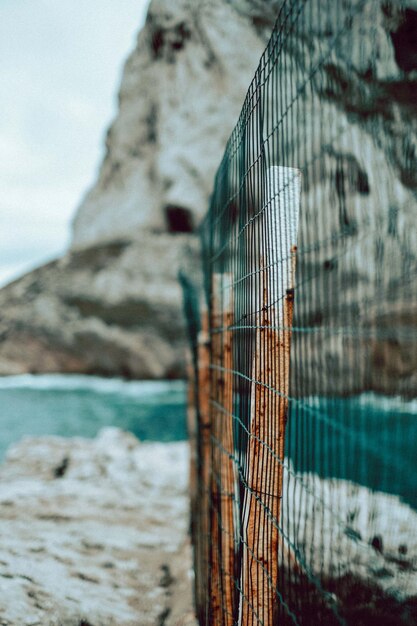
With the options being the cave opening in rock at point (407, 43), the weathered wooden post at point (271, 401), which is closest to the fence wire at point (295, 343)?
the weathered wooden post at point (271, 401)

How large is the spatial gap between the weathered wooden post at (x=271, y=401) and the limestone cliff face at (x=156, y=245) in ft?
56.2

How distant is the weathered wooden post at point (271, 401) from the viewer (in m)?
1.76

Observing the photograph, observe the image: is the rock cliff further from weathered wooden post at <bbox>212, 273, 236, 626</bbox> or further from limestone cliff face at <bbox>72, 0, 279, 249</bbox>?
weathered wooden post at <bbox>212, 273, 236, 626</bbox>

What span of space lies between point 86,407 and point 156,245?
7489 millimetres

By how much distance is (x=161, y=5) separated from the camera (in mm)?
20750

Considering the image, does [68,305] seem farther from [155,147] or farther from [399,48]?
[399,48]

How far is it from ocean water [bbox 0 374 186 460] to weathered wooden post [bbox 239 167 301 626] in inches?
318

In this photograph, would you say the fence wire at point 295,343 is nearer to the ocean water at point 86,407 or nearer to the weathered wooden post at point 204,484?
the weathered wooden post at point 204,484

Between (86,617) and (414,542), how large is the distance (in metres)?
2.36

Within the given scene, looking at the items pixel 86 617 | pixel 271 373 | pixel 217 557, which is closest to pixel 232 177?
pixel 271 373

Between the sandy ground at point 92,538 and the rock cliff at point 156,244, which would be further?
the rock cliff at point 156,244

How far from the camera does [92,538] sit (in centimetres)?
416

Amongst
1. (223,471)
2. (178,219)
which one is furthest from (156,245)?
(223,471)

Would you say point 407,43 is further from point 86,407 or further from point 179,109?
point 179,109
